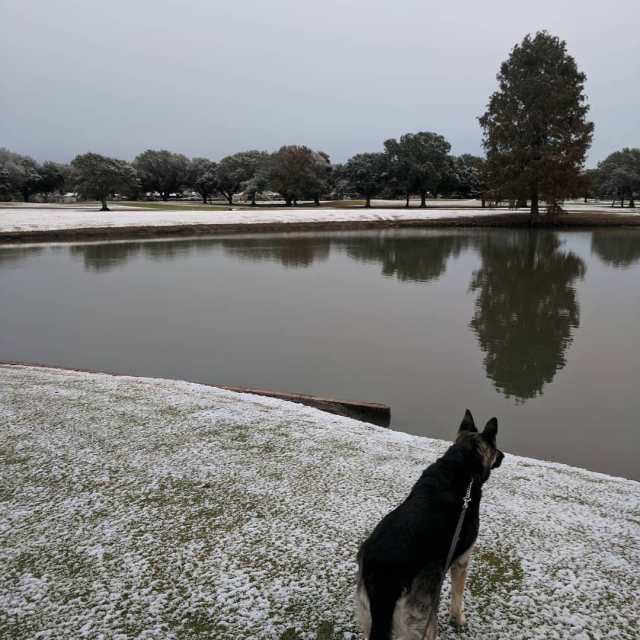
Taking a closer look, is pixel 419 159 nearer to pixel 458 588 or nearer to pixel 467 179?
pixel 467 179

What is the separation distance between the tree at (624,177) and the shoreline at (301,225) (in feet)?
157

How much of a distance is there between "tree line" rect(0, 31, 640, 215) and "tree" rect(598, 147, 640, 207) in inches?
11.2

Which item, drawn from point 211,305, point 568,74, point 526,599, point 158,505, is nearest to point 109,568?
point 158,505

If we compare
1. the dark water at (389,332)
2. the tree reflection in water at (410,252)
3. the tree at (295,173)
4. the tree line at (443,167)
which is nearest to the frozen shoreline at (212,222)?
the tree line at (443,167)

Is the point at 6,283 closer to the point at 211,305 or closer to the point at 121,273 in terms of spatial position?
the point at 121,273

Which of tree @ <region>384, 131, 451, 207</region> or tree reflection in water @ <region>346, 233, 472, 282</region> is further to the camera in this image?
tree @ <region>384, 131, 451, 207</region>

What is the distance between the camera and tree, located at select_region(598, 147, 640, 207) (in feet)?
371

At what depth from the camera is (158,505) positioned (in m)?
6.27

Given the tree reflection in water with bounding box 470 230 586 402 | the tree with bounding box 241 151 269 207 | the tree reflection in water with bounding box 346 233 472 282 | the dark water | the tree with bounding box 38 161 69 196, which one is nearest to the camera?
the dark water

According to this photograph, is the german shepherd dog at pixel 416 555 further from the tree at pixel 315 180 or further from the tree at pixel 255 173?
the tree at pixel 255 173

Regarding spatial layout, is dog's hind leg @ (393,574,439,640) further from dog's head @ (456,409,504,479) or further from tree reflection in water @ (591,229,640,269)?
tree reflection in water @ (591,229,640,269)

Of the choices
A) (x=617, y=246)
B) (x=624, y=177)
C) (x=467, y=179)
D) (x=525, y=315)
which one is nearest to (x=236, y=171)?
(x=467, y=179)

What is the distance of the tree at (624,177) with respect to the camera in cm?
11294

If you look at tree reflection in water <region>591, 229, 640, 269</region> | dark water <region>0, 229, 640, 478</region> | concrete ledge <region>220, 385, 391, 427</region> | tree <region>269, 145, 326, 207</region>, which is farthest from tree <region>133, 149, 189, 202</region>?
concrete ledge <region>220, 385, 391, 427</region>
